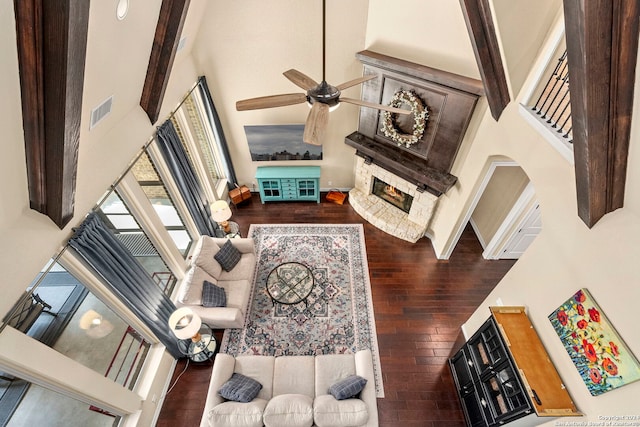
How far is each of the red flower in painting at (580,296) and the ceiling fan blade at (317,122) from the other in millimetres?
2713

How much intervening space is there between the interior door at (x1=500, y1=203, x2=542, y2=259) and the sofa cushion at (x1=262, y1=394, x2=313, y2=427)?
15.2 feet

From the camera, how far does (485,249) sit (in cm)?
578

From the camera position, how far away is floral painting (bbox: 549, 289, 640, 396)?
7.30 ft

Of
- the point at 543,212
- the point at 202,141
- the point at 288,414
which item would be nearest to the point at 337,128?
the point at 202,141

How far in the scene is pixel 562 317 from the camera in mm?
2781

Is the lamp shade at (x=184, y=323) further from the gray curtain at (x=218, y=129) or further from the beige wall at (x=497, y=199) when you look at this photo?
the beige wall at (x=497, y=199)

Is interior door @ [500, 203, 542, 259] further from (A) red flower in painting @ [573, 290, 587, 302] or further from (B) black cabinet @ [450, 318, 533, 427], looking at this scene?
(A) red flower in painting @ [573, 290, 587, 302]

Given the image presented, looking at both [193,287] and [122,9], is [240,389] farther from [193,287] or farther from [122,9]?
[122,9]

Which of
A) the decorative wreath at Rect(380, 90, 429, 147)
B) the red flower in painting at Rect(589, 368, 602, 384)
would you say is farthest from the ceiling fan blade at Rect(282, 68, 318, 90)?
the red flower in painting at Rect(589, 368, 602, 384)

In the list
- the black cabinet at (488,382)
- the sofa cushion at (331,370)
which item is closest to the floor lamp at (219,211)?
the sofa cushion at (331,370)

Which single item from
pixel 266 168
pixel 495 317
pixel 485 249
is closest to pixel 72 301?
pixel 266 168

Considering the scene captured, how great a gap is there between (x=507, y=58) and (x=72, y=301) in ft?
20.9

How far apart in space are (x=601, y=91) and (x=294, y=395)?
3956 millimetres

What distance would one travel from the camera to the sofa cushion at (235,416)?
10.2ft
